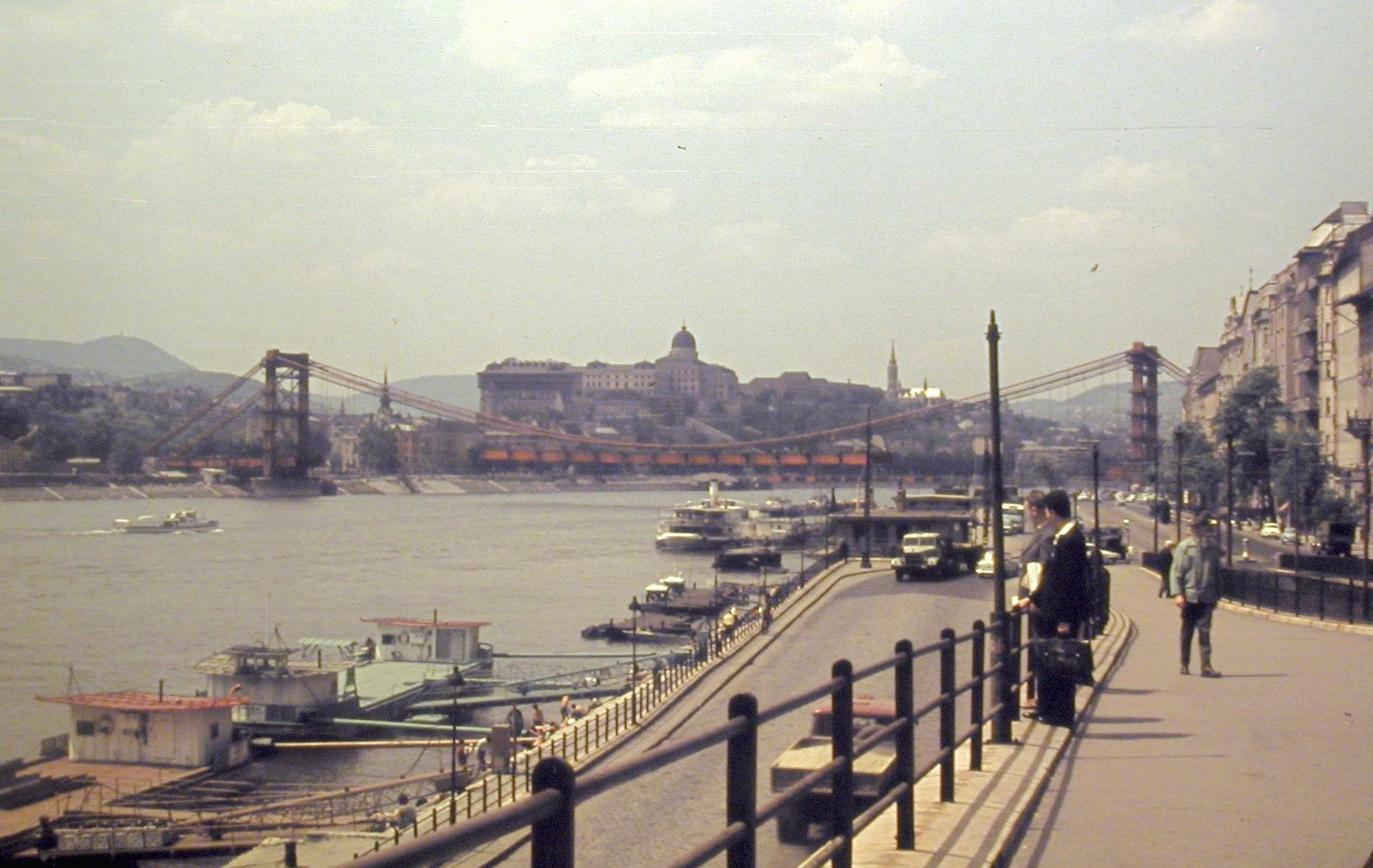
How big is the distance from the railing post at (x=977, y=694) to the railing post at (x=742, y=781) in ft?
9.38

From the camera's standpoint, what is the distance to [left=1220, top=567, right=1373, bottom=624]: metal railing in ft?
47.8

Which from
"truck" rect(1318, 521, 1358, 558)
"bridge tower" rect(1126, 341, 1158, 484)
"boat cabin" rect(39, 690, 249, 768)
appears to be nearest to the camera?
"boat cabin" rect(39, 690, 249, 768)

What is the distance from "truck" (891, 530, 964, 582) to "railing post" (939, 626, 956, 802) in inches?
1032

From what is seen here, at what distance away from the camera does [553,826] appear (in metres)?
1.84

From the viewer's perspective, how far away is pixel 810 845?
474cm

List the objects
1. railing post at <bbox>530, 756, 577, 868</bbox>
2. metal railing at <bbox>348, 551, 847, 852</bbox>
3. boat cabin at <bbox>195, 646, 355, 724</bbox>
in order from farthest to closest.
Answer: boat cabin at <bbox>195, 646, 355, 724</bbox> → metal railing at <bbox>348, 551, 847, 852</bbox> → railing post at <bbox>530, 756, 577, 868</bbox>

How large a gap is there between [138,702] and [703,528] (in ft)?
158

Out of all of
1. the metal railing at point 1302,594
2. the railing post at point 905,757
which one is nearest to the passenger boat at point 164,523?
the metal railing at point 1302,594

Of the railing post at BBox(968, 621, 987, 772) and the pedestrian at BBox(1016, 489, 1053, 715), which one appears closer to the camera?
the railing post at BBox(968, 621, 987, 772)

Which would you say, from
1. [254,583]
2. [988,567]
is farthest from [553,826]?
[254,583]

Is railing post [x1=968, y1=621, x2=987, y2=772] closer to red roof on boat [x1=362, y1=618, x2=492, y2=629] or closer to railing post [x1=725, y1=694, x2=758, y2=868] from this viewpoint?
railing post [x1=725, y1=694, x2=758, y2=868]

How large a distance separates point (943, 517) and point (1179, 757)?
35029mm

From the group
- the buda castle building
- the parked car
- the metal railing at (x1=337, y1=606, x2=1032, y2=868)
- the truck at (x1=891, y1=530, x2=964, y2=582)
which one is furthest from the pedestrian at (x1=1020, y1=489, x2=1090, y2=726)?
the buda castle building

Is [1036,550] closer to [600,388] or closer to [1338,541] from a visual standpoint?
[1338,541]
